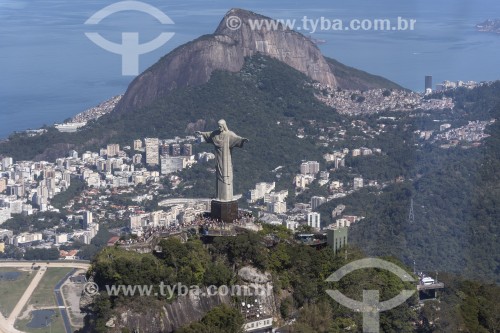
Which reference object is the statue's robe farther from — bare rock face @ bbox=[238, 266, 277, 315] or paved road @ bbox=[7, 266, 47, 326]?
paved road @ bbox=[7, 266, 47, 326]

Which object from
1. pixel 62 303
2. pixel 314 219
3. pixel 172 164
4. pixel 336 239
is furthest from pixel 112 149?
pixel 336 239

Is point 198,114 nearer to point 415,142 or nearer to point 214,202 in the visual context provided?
point 415,142

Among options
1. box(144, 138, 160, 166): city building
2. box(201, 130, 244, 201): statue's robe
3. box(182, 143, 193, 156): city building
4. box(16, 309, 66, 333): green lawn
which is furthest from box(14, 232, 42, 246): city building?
box(201, 130, 244, 201): statue's robe

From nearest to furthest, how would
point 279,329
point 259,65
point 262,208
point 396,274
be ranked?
point 279,329 → point 396,274 → point 262,208 → point 259,65

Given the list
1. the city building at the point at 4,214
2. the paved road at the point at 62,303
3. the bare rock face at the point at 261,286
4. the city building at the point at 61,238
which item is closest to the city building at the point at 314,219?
the paved road at the point at 62,303

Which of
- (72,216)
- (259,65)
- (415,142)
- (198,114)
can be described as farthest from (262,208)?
(259,65)

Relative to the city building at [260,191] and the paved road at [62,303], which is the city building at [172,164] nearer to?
the city building at [260,191]
